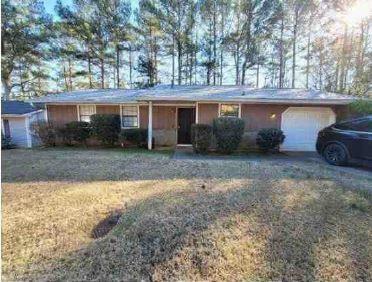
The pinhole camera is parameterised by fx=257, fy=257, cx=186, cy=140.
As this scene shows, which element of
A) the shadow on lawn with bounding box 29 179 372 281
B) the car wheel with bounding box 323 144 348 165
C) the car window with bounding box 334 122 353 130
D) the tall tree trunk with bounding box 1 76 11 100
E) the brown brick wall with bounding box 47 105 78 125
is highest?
the tall tree trunk with bounding box 1 76 11 100

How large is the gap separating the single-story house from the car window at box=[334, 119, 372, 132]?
2.90 m

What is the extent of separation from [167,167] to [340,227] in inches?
183

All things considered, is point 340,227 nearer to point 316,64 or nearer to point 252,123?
point 252,123

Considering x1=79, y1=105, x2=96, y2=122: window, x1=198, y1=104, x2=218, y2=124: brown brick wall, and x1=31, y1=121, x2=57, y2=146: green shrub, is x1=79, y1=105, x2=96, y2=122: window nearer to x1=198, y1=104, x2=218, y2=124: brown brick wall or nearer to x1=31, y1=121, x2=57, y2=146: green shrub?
x1=31, y1=121, x2=57, y2=146: green shrub

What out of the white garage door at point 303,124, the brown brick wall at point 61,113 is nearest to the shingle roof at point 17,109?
the brown brick wall at point 61,113

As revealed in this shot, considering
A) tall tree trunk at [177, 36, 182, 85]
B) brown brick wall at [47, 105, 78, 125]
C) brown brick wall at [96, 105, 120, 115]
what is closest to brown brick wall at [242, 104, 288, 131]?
brown brick wall at [96, 105, 120, 115]

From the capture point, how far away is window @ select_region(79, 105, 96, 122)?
1334cm

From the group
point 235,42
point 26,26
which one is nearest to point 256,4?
point 235,42

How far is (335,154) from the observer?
8352 mm

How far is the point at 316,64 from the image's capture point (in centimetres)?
2255

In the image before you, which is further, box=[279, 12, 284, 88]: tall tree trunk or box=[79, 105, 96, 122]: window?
box=[279, 12, 284, 88]: tall tree trunk

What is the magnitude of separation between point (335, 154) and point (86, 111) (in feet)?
37.4

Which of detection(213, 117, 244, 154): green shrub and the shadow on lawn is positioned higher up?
detection(213, 117, 244, 154): green shrub

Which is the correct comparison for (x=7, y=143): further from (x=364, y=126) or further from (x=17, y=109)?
(x=364, y=126)
